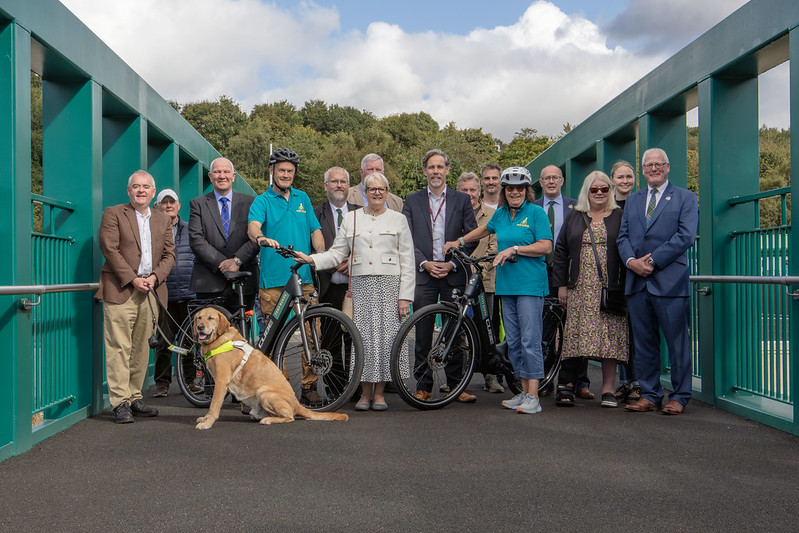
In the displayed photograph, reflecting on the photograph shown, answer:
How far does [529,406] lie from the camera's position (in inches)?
272

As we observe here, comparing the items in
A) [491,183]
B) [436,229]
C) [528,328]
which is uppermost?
[491,183]

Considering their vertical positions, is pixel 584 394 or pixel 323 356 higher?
pixel 323 356

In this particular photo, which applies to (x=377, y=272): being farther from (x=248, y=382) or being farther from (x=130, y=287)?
(x=130, y=287)

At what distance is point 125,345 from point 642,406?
4456 mm

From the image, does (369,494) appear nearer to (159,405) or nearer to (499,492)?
(499,492)

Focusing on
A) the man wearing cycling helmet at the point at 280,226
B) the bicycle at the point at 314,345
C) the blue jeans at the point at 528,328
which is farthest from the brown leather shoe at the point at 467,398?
the man wearing cycling helmet at the point at 280,226

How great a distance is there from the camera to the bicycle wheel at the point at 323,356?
6848mm

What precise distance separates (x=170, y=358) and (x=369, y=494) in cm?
519

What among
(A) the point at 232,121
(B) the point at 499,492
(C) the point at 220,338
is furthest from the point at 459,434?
(A) the point at 232,121

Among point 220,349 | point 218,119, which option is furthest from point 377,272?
point 218,119

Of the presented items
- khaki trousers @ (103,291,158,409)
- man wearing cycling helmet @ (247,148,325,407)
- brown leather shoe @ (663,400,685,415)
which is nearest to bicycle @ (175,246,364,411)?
man wearing cycling helmet @ (247,148,325,407)

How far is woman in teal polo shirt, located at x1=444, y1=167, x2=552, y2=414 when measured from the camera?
6957 mm

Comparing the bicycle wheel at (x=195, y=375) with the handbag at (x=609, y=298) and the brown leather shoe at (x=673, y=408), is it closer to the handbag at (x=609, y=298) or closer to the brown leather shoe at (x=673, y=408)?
the handbag at (x=609, y=298)

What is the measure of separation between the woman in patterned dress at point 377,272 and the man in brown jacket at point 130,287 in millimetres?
1495
